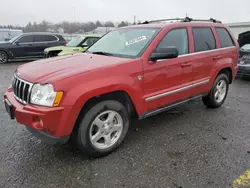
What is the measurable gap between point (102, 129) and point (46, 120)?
794mm

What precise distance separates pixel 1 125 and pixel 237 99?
213 inches

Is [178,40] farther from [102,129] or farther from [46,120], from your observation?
[46,120]

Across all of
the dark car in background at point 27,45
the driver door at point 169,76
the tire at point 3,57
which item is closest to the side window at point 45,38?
the dark car in background at point 27,45

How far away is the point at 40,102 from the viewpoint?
2.49 m

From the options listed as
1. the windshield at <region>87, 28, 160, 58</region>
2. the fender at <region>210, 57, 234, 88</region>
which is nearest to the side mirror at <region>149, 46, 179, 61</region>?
the windshield at <region>87, 28, 160, 58</region>

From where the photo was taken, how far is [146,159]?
9.66 ft

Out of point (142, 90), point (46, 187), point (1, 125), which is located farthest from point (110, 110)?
point (1, 125)

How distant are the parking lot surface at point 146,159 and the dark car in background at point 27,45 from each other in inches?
364

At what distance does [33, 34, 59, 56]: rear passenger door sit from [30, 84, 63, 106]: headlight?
36.4 feet

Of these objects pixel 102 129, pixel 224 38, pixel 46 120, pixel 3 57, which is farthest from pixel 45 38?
pixel 46 120

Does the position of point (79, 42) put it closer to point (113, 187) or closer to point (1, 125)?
point (1, 125)

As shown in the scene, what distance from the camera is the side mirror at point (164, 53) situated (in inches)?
123

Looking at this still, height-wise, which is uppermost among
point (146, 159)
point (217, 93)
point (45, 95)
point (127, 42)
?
point (127, 42)

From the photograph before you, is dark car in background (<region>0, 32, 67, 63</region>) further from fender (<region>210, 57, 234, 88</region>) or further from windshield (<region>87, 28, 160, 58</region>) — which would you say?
fender (<region>210, 57, 234, 88</region>)
